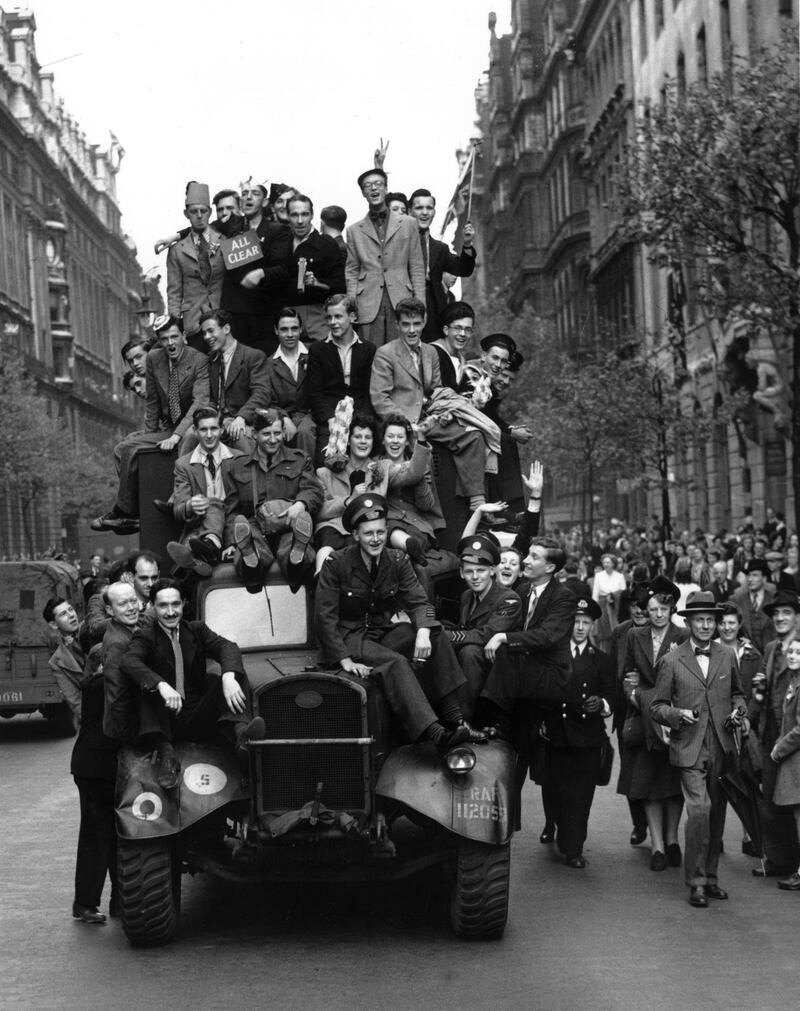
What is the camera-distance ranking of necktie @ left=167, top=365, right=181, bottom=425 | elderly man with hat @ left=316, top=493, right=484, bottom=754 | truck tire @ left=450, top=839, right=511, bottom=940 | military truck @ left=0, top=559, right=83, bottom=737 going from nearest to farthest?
truck tire @ left=450, top=839, right=511, bottom=940, elderly man with hat @ left=316, top=493, right=484, bottom=754, necktie @ left=167, top=365, right=181, bottom=425, military truck @ left=0, top=559, right=83, bottom=737

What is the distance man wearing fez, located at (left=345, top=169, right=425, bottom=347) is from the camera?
1455 cm

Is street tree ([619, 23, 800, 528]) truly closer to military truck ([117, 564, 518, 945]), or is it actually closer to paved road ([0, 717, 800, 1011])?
paved road ([0, 717, 800, 1011])

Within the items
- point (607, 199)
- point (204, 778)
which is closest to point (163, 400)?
point (204, 778)

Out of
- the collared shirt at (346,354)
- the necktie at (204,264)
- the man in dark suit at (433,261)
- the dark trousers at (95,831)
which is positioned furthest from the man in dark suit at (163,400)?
the dark trousers at (95,831)

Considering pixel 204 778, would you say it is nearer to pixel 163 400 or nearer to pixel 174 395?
pixel 174 395

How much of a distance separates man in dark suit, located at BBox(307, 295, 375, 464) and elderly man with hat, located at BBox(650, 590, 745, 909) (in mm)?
3089

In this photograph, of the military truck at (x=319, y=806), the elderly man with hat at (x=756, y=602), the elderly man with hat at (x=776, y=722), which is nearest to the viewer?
the military truck at (x=319, y=806)

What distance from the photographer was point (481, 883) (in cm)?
955

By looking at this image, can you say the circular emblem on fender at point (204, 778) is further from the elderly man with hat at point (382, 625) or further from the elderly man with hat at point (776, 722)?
the elderly man with hat at point (776, 722)

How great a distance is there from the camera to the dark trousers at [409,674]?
9.58m

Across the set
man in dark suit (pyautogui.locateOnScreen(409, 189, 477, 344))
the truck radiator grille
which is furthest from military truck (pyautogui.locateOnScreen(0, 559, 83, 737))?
the truck radiator grille

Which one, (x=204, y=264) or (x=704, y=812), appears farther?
(x=204, y=264)

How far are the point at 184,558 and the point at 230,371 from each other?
2.32 m

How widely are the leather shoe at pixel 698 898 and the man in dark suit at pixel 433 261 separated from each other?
219 inches
